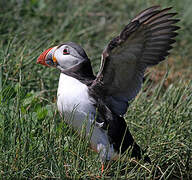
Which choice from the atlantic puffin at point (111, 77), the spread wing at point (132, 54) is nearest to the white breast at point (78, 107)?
the atlantic puffin at point (111, 77)

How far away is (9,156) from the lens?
2.86 meters

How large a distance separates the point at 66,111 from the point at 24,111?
1.85 ft

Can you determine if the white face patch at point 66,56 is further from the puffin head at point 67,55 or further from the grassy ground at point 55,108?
the grassy ground at point 55,108

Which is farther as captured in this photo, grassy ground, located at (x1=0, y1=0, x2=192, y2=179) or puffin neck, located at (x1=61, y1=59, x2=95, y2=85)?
puffin neck, located at (x1=61, y1=59, x2=95, y2=85)

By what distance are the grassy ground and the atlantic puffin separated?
137 millimetres

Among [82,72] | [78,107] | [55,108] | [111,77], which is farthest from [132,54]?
[55,108]

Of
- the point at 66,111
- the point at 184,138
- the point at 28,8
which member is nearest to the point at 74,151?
the point at 66,111

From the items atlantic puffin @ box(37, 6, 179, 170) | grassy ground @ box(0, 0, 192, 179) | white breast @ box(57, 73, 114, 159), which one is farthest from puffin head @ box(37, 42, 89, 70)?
grassy ground @ box(0, 0, 192, 179)

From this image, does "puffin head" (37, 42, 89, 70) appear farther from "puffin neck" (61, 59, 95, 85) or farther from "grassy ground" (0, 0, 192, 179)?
"grassy ground" (0, 0, 192, 179)

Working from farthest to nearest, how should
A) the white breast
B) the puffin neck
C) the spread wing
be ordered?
the puffin neck, the white breast, the spread wing

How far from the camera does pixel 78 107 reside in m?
3.10

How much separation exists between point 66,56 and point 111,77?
377 millimetres

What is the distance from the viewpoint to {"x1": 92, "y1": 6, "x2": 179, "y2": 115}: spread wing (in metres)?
2.91

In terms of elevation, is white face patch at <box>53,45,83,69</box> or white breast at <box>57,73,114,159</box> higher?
white face patch at <box>53,45,83,69</box>
